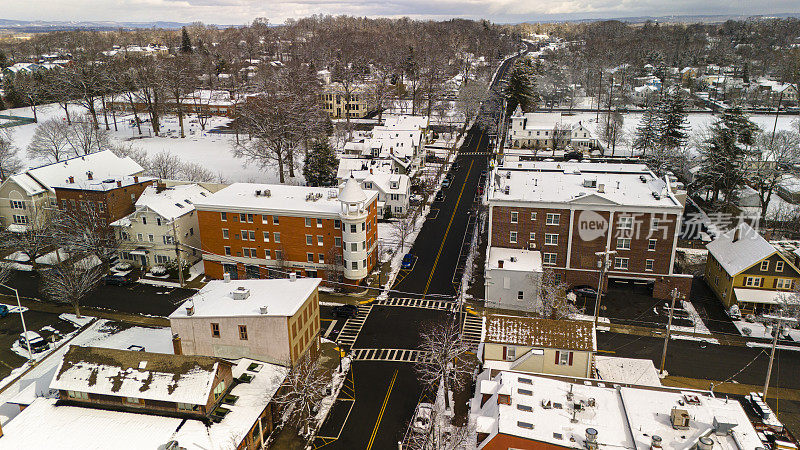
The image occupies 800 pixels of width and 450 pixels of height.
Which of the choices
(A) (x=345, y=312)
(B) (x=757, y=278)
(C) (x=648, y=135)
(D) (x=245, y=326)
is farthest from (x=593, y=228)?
(C) (x=648, y=135)

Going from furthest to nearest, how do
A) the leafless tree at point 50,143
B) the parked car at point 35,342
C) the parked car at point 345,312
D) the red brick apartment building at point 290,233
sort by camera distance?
the leafless tree at point 50,143 → the red brick apartment building at point 290,233 → the parked car at point 345,312 → the parked car at point 35,342

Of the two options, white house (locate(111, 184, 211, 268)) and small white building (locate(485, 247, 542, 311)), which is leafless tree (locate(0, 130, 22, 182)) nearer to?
white house (locate(111, 184, 211, 268))

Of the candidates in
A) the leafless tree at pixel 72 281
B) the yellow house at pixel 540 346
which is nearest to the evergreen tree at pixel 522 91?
the yellow house at pixel 540 346

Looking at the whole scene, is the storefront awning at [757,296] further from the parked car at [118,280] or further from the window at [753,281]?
the parked car at [118,280]

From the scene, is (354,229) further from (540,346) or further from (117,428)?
(117,428)

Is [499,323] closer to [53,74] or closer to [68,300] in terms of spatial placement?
[68,300]
